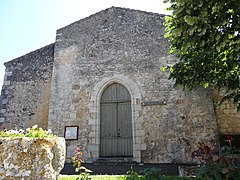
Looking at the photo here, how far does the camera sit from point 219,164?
2961 millimetres

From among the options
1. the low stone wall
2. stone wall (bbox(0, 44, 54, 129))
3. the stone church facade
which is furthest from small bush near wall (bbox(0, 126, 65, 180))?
stone wall (bbox(0, 44, 54, 129))

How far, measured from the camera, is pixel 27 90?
8.16m

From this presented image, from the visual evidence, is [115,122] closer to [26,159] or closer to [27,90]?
[27,90]

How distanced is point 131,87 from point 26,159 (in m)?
5.08

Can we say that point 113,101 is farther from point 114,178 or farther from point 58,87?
point 114,178

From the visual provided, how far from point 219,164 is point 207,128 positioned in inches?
148

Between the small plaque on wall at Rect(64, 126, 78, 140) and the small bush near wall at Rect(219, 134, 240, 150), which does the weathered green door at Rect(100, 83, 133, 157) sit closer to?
the small plaque on wall at Rect(64, 126, 78, 140)

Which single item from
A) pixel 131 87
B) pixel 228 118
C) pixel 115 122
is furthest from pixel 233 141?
pixel 115 122

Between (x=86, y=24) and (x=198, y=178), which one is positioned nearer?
(x=198, y=178)

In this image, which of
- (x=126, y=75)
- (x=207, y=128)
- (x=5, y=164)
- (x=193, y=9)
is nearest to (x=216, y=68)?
(x=193, y=9)

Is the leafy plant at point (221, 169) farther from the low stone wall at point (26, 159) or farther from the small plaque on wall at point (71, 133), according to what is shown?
the small plaque on wall at point (71, 133)

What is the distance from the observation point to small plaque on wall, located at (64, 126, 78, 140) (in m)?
7.05

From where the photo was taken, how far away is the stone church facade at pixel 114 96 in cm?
662

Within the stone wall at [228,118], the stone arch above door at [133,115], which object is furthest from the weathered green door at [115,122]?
the stone wall at [228,118]
